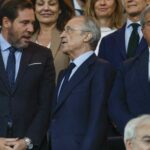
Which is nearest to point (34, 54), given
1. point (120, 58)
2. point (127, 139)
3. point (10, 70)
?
point (10, 70)

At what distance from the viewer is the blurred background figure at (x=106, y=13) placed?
27.1ft

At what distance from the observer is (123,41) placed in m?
7.57

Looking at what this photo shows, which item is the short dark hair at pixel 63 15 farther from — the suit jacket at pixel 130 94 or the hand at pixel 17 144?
the hand at pixel 17 144

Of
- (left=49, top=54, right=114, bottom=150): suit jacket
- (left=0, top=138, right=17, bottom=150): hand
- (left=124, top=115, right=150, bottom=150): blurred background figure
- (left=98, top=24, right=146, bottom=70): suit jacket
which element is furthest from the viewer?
(left=98, top=24, right=146, bottom=70): suit jacket

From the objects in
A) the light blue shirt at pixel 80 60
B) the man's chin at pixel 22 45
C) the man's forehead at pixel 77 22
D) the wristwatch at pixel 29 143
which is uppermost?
the man's forehead at pixel 77 22

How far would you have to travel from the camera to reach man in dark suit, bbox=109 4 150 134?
6.73 m

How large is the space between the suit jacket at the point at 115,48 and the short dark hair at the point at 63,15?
0.62 meters

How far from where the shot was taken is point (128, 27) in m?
7.71

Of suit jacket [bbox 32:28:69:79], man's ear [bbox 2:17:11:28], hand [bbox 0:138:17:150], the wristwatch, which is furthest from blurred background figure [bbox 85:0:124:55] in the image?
hand [bbox 0:138:17:150]

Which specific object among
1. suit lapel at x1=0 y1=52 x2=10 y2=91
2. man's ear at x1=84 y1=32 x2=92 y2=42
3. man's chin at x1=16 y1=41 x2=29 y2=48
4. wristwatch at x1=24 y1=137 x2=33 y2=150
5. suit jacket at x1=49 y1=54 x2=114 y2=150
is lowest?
wristwatch at x1=24 y1=137 x2=33 y2=150

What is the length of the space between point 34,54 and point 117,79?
875 millimetres

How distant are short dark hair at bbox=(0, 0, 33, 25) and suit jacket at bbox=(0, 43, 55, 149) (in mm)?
357

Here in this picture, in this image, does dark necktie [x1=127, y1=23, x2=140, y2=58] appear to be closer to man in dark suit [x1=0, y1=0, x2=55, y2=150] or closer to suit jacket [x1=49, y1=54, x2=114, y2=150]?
suit jacket [x1=49, y1=54, x2=114, y2=150]

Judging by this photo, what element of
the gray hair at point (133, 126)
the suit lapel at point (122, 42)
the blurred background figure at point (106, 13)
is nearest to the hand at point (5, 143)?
the suit lapel at point (122, 42)
